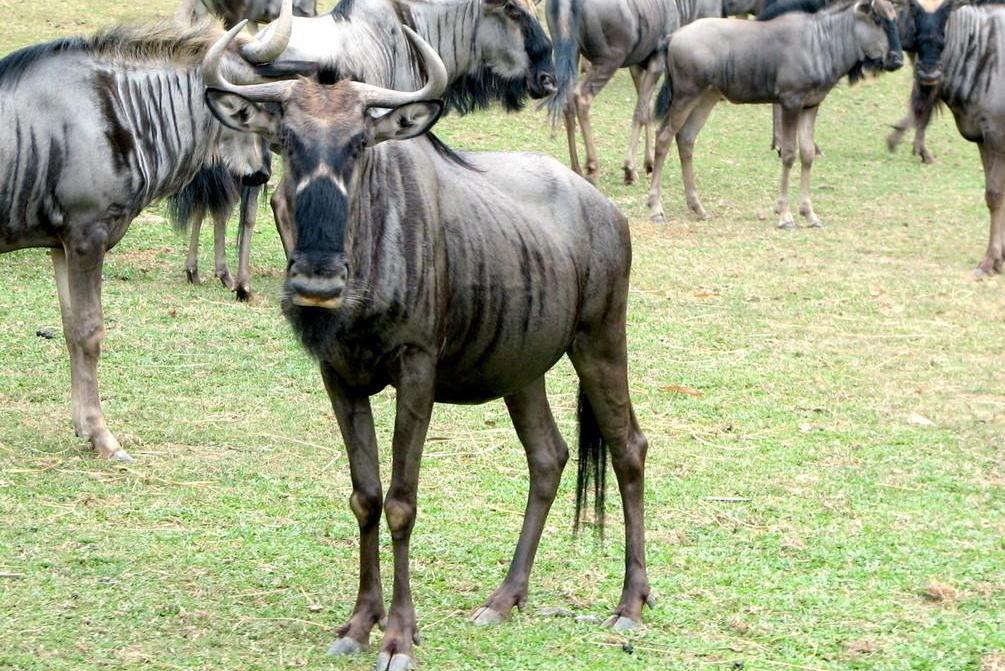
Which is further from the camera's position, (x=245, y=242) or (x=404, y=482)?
(x=245, y=242)

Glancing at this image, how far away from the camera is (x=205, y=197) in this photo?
34.6 ft

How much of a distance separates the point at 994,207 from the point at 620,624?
895cm

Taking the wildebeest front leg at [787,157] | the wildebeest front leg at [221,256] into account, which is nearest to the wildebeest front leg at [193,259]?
the wildebeest front leg at [221,256]

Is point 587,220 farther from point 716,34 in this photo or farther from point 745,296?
point 716,34

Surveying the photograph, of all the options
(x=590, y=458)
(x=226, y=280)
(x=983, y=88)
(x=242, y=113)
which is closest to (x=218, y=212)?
(x=226, y=280)

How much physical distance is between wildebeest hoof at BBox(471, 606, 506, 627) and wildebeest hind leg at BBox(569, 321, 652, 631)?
1.58ft

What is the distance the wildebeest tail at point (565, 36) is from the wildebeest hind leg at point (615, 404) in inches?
415

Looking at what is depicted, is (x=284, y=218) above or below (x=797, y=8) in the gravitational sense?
above

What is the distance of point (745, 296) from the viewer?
1159cm

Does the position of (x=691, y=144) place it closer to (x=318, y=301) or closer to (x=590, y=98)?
(x=590, y=98)

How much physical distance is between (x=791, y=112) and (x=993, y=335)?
5.13 meters

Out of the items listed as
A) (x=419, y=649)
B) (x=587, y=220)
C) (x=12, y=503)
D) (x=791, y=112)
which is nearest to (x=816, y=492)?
(x=587, y=220)

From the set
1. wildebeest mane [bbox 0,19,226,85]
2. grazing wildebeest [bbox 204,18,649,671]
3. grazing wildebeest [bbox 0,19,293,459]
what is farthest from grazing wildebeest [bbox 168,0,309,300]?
grazing wildebeest [bbox 204,18,649,671]

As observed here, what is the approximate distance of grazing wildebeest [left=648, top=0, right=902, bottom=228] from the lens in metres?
15.1
